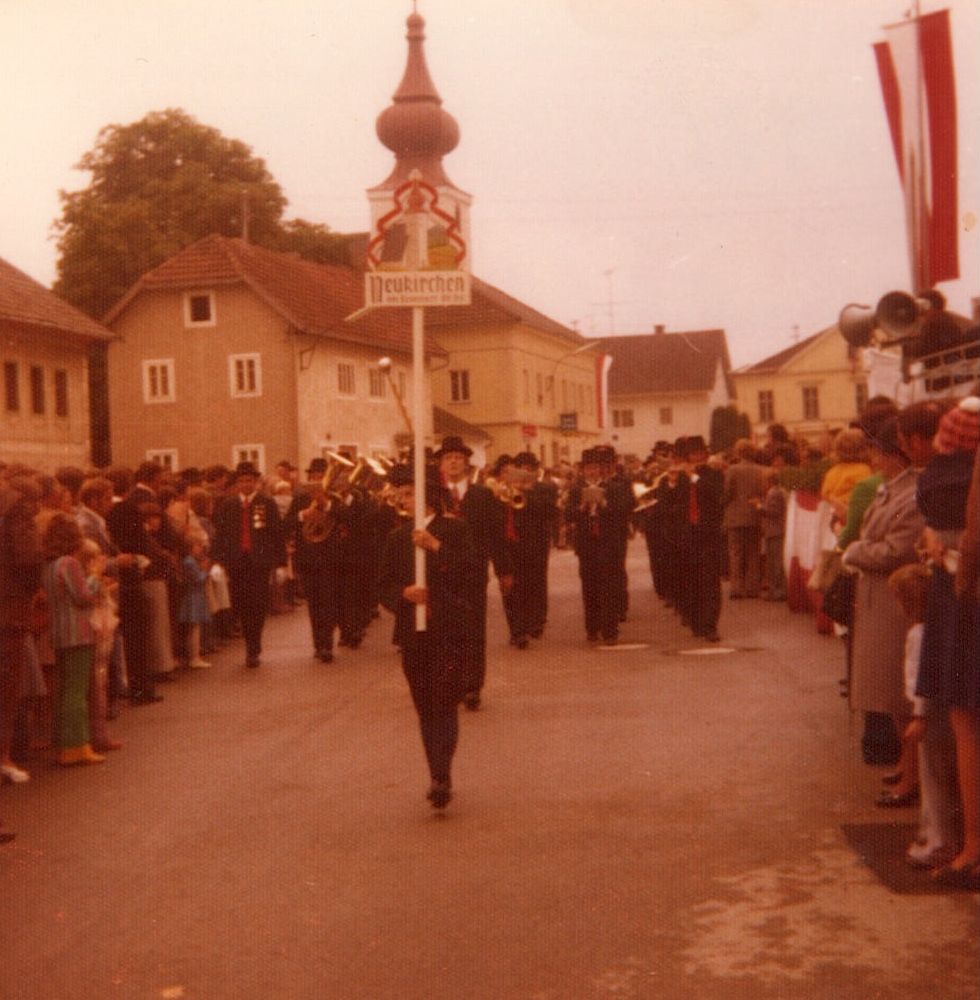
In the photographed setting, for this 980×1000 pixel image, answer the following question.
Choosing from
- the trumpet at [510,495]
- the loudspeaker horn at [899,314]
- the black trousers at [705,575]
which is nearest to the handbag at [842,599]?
the loudspeaker horn at [899,314]

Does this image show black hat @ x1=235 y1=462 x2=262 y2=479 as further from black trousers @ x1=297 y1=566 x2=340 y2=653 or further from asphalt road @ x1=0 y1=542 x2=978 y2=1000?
asphalt road @ x1=0 y1=542 x2=978 y2=1000

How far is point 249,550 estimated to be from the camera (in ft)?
57.7

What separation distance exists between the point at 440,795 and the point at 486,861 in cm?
120

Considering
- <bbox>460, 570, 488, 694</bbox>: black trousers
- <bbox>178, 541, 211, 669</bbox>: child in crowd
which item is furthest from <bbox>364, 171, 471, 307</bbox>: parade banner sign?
<bbox>178, 541, 211, 669</bbox>: child in crowd

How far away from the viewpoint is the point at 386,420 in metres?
63.2

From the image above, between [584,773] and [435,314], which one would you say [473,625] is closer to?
[584,773]

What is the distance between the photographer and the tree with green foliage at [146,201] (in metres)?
51.3

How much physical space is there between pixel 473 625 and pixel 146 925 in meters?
3.04

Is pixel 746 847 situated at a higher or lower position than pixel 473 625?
lower

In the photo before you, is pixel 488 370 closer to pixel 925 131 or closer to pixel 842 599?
pixel 925 131

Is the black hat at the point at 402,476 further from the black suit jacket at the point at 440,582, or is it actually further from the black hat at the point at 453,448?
the black hat at the point at 453,448

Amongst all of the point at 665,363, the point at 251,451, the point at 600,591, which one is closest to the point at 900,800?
the point at 600,591

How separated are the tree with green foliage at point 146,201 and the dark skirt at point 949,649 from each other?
44.9 m

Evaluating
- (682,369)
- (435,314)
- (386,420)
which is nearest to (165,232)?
(386,420)
